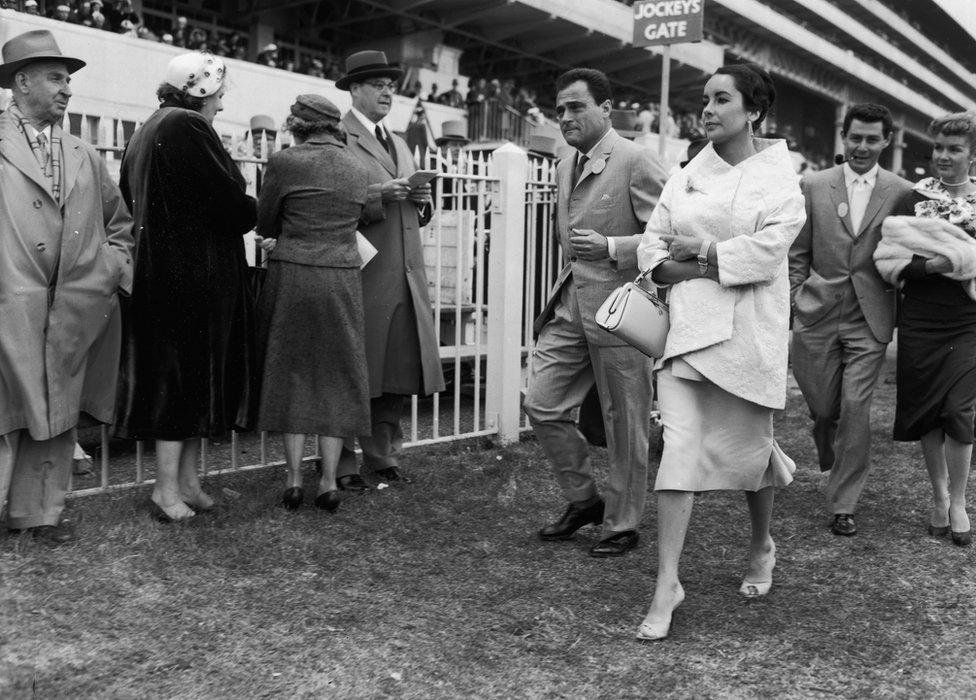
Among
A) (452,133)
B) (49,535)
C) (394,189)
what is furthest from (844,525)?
(452,133)

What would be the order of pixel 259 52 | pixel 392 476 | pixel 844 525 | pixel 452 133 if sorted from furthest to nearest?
pixel 259 52
pixel 452 133
pixel 392 476
pixel 844 525

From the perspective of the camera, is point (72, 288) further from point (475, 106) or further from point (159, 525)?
point (475, 106)

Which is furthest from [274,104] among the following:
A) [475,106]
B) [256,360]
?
[256,360]

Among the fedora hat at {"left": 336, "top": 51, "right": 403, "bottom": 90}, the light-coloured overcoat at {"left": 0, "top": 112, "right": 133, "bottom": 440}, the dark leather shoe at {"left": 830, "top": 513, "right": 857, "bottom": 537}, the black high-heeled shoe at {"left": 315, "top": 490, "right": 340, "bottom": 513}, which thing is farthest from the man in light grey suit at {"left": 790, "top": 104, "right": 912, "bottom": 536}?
the light-coloured overcoat at {"left": 0, "top": 112, "right": 133, "bottom": 440}

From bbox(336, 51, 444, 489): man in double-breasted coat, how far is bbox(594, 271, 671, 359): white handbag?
208 centimetres

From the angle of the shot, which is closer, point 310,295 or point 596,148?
point 596,148

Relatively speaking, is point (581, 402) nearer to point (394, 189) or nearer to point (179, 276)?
point (394, 189)

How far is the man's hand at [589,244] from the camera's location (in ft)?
14.8

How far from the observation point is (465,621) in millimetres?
3867

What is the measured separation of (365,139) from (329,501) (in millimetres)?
1933

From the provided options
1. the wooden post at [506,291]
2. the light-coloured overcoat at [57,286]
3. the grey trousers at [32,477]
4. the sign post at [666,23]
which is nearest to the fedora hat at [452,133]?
the sign post at [666,23]

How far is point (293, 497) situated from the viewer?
516 centimetres

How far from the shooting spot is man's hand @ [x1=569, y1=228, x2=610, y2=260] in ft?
14.8

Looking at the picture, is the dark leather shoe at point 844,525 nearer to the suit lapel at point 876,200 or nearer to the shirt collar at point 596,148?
the suit lapel at point 876,200
